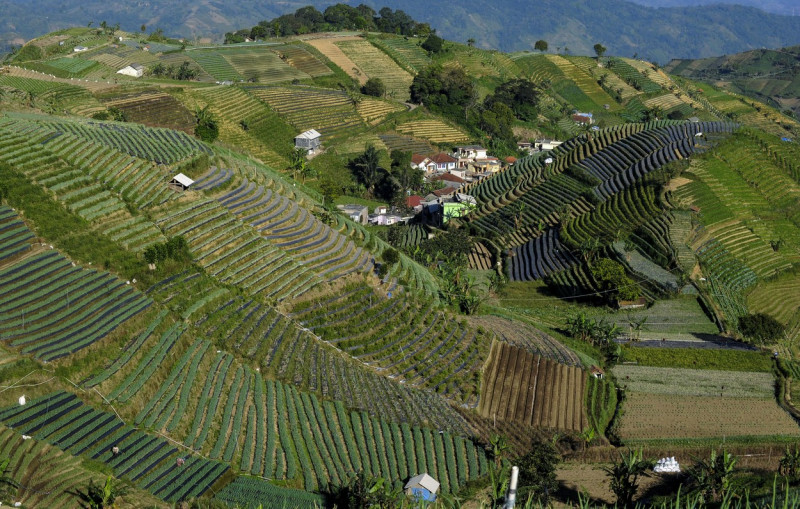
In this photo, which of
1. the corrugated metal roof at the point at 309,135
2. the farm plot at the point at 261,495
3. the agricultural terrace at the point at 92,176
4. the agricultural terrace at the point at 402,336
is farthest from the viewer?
the corrugated metal roof at the point at 309,135

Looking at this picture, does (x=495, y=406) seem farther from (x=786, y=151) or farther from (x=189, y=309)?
(x=786, y=151)

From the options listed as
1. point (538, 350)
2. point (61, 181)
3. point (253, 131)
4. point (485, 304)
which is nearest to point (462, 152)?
point (253, 131)

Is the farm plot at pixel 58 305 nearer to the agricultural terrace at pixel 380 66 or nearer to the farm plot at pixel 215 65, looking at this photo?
the farm plot at pixel 215 65

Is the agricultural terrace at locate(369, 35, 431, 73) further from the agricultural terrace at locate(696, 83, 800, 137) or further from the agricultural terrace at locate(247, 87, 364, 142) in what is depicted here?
the agricultural terrace at locate(696, 83, 800, 137)

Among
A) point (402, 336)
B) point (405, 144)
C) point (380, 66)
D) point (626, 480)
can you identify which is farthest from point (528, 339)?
point (380, 66)

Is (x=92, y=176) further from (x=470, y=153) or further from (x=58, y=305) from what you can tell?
(x=470, y=153)

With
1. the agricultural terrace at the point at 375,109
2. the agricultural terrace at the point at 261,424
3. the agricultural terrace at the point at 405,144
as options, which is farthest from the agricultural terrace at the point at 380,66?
the agricultural terrace at the point at 261,424
